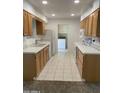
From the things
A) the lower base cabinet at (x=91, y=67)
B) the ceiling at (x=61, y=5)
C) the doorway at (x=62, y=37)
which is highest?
the ceiling at (x=61, y=5)

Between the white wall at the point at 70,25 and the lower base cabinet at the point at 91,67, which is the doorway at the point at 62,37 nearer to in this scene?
the white wall at the point at 70,25

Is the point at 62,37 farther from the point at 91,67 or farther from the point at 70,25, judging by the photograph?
the point at 91,67

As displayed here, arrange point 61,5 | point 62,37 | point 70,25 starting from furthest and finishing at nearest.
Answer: point 62,37 → point 70,25 → point 61,5

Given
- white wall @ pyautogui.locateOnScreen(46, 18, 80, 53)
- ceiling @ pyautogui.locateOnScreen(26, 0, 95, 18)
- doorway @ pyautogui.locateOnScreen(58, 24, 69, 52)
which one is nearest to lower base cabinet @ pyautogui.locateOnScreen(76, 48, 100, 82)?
ceiling @ pyautogui.locateOnScreen(26, 0, 95, 18)

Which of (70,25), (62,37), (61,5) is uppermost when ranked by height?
(61,5)

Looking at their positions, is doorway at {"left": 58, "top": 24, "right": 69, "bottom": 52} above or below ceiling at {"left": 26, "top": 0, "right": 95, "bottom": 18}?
below

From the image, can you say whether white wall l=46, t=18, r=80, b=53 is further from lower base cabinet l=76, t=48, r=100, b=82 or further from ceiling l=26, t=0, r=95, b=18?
lower base cabinet l=76, t=48, r=100, b=82

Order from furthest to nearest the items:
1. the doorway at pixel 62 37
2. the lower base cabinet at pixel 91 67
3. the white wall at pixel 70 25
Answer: the doorway at pixel 62 37 < the white wall at pixel 70 25 < the lower base cabinet at pixel 91 67

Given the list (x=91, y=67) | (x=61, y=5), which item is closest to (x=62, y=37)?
(x=61, y=5)

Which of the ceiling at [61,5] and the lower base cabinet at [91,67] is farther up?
the ceiling at [61,5]

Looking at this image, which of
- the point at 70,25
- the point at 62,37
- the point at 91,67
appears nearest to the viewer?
the point at 91,67

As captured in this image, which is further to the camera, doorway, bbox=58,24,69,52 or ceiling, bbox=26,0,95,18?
doorway, bbox=58,24,69,52

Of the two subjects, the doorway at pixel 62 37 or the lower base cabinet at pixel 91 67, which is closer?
the lower base cabinet at pixel 91 67

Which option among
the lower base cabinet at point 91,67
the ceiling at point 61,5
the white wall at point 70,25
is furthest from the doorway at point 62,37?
the lower base cabinet at point 91,67
